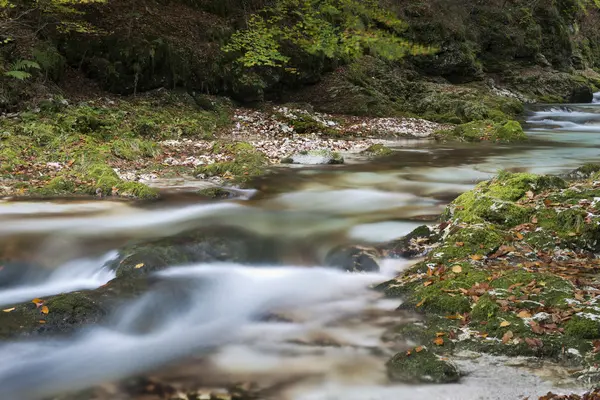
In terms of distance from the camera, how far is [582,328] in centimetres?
344

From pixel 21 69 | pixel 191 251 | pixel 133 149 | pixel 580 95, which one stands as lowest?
pixel 191 251

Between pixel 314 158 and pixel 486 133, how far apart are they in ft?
23.1

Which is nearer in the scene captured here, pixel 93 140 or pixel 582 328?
pixel 582 328

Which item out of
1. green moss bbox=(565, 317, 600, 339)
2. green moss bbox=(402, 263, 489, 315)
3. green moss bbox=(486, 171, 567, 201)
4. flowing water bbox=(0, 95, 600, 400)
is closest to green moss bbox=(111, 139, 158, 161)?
flowing water bbox=(0, 95, 600, 400)

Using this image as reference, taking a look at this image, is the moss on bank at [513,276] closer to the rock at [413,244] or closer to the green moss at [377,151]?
the rock at [413,244]

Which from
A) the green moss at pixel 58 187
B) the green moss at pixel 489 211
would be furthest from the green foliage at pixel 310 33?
the green moss at pixel 489 211

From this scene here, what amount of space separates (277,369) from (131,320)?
1.50 meters

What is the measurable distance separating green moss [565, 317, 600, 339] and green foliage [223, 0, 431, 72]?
12.6 metres

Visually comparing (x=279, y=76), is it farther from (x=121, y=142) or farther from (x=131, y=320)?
(x=131, y=320)

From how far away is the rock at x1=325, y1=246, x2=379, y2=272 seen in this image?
5.45 metres

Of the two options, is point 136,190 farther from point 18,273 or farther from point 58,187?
point 18,273

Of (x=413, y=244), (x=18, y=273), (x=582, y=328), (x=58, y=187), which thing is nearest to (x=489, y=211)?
(x=413, y=244)

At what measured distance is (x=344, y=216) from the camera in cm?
731

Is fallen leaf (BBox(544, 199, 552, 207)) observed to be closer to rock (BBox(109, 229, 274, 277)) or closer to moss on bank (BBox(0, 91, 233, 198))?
rock (BBox(109, 229, 274, 277))
